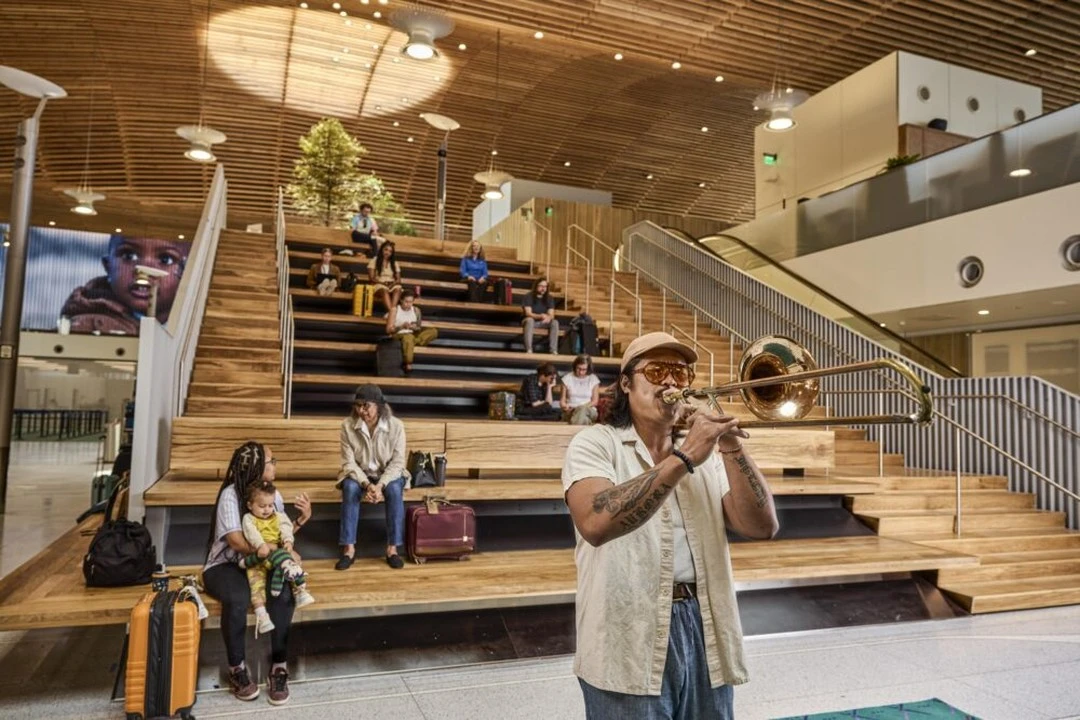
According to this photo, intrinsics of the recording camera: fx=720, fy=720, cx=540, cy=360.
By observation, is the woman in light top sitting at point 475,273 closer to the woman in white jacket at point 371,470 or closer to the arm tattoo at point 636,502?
the woman in white jacket at point 371,470

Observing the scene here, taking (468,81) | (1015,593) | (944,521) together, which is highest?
(468,81)

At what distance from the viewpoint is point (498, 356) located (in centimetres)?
851

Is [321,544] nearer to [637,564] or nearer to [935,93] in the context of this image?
[637,564]

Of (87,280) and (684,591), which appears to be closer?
(684,591)

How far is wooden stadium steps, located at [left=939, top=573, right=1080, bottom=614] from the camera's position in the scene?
18.6 feet

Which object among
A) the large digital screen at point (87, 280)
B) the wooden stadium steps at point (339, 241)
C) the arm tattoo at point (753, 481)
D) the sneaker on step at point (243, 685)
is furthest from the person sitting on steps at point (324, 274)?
the large digital screen at point (87, 280)

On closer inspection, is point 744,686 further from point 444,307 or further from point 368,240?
point 368,240

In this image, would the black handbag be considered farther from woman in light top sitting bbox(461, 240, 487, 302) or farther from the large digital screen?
the large digital screen

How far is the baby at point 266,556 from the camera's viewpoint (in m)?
3.80

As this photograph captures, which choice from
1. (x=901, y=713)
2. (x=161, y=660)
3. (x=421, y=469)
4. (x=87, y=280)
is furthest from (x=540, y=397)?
(x=87, y=280)

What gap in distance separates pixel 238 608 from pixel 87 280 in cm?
2435

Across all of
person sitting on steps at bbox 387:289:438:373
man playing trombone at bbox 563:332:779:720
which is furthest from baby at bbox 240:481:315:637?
person sitting on steps at bbox 387:289:438:373

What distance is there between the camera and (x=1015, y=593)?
5.89m

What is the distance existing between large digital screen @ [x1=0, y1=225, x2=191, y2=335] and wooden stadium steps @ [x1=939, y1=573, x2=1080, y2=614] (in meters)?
23.4
